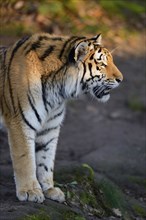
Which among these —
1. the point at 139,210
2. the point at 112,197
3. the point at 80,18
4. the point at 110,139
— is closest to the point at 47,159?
the point at 112,197

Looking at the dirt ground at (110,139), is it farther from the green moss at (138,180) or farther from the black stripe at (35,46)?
the black stripe at (35,46)

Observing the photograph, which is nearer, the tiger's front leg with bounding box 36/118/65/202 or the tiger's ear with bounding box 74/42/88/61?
the tiger's ear with bounding box 74/42/88/61

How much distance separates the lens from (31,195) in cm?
576

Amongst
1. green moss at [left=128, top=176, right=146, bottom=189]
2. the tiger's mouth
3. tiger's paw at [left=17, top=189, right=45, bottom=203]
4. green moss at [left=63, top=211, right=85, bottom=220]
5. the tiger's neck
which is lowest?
green moss at [left=128, top=176, right=146, bottom=189]

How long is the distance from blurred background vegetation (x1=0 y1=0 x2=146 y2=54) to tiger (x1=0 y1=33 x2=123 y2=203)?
18.0 ft

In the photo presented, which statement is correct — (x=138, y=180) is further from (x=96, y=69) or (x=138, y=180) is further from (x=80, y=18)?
(x=80, y=18)

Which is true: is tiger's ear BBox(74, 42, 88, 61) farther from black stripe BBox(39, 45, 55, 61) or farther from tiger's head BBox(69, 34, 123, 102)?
black stripe BBox(39, 45, 55, 61)

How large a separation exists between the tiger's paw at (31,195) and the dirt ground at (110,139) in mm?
76

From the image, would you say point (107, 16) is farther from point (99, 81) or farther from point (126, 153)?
point (99, 81)

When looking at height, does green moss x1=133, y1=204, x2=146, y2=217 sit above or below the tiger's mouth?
below

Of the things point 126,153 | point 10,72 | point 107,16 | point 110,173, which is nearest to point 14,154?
point 10,72

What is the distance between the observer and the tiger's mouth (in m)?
6.11

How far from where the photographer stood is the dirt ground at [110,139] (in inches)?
297

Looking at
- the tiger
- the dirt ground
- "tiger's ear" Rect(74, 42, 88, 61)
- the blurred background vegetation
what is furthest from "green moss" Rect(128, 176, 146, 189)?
the blurred background vegetation
